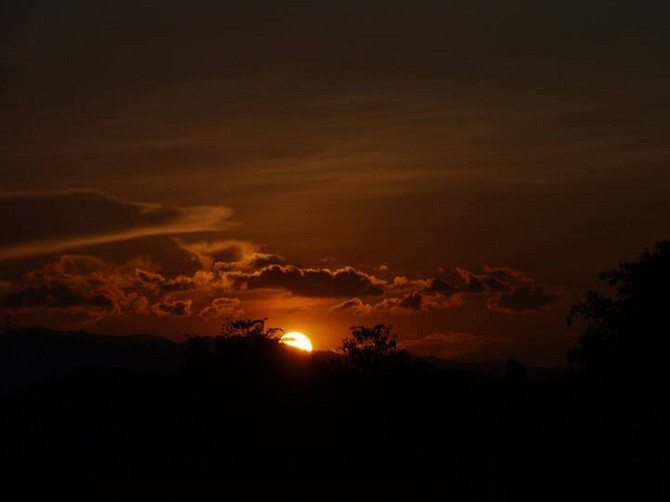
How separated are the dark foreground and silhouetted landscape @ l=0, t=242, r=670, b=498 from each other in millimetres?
130

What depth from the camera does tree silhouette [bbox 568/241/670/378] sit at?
251 ft

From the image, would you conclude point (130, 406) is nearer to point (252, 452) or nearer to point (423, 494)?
point (252, 452)

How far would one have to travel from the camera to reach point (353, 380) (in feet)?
279

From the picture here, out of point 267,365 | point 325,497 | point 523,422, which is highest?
point 267,365

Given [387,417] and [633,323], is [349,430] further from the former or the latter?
[633,323]

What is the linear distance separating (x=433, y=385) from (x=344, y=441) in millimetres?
18504

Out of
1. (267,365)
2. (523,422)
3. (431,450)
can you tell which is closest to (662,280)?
(523,422)

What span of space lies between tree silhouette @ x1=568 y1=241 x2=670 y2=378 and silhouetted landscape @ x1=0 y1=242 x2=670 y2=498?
0.33ft

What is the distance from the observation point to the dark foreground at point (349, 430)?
58656mm

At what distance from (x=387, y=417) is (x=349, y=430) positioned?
123 inches

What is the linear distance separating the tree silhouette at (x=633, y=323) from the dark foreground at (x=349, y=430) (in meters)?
2.03

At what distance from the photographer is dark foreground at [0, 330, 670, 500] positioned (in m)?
58.7

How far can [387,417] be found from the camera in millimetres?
69812

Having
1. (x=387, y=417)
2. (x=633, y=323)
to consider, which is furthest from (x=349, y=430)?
(x=633, y=323)
